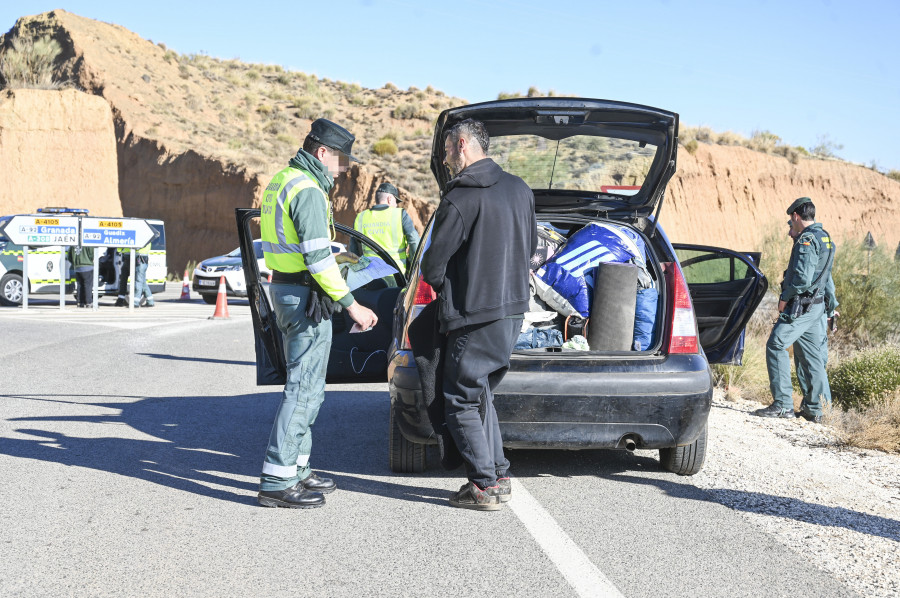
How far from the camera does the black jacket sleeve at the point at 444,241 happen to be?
4.53 meters

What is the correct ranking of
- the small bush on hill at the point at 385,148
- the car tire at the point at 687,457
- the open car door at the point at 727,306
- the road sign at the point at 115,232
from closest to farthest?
the car tire at the point at 687,457 → the open car door at the point at 727,306 → the road sign at the point at 115,232 → the small bush on hill at the point at 385,148

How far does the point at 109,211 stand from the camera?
41719 mm

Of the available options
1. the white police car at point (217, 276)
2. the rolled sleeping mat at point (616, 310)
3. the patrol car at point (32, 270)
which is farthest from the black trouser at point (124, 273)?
the rolled sleeping mat at point (616, 310)

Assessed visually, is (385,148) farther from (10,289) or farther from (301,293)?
(301,293)

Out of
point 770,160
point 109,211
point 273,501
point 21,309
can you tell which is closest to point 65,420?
point 273,501

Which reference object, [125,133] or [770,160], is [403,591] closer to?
[125,133]

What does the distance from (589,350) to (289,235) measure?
73.3 inches

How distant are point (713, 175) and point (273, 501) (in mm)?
43352

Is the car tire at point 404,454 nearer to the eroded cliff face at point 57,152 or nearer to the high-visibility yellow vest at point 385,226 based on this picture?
the high-visibility yellow vest at point 385,226

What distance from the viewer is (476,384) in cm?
463

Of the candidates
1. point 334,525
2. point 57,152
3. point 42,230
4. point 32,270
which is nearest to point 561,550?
point 334,525

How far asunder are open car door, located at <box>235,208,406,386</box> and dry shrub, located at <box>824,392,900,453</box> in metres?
3.64

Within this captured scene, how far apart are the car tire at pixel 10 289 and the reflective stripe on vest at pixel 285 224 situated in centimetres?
1644

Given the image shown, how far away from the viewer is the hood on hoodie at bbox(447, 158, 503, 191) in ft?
14.9
